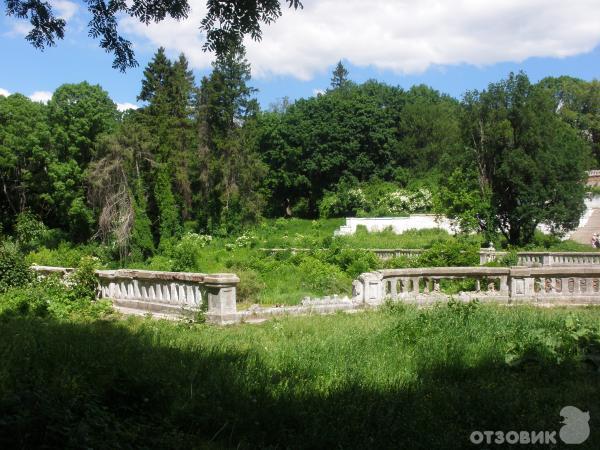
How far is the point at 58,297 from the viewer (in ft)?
36.2

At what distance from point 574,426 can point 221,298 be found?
5836mm

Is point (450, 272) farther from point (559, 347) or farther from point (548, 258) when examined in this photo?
point (548, 258)

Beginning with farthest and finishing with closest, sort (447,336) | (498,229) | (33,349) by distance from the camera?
(498,229)
(447,336)
(33,349)

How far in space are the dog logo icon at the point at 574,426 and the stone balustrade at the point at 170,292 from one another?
5555 millimetres

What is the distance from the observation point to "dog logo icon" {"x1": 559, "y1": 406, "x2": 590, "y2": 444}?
4.36m

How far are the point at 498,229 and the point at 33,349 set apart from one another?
27.5 m

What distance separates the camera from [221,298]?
9188mm

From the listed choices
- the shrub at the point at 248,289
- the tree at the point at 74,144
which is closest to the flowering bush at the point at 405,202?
the tree at the point at 74,144

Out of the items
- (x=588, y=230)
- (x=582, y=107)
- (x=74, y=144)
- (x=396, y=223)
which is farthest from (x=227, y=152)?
(x=582, y=107)

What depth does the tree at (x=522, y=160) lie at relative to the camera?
28.4 m

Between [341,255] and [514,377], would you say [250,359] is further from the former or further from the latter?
[341,255]

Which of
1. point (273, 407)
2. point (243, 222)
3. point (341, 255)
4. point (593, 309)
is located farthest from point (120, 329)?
point (243, 222)

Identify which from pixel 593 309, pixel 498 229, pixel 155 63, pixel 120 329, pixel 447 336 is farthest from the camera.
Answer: pixel 155 63

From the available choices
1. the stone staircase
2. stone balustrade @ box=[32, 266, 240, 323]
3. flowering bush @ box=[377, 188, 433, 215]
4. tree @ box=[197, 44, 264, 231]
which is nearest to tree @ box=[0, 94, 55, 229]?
tree @ box=[197, 44, 264, 231]
